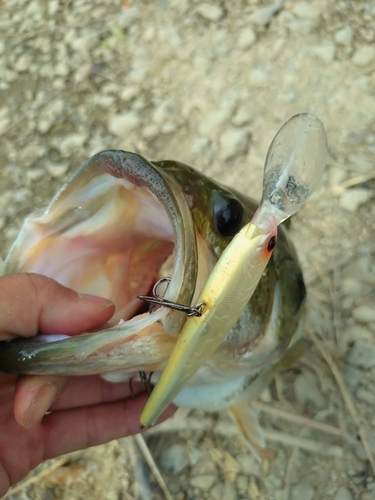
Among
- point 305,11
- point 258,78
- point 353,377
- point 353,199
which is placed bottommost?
point 353,377

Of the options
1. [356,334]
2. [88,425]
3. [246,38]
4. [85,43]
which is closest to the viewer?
[88,425]

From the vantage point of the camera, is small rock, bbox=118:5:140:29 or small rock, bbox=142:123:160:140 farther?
small rock, bbox=118:5:140:29

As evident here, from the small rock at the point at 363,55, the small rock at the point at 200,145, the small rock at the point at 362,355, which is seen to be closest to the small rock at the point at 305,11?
the small rock at the point at 363,55

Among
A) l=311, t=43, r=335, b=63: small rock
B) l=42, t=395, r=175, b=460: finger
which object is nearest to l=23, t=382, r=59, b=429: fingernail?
l=42, t=395, r=175, b=460: finger

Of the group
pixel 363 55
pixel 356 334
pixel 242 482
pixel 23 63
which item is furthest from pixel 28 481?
pixel 363 55

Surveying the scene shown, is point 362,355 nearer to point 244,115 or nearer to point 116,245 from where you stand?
point 116,245

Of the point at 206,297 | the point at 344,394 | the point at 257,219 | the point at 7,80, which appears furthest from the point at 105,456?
the point at 7,80

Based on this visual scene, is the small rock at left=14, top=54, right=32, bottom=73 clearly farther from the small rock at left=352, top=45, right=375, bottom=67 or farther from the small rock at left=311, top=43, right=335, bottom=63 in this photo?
the small rock at left=352, top=45, right=375, bottom=67
